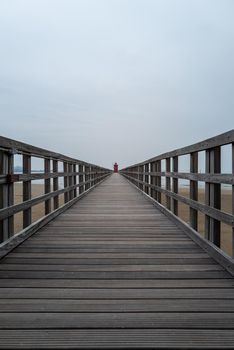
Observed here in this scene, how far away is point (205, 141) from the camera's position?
3.85 m

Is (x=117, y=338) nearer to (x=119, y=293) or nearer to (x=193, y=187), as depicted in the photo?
(x=119, y=293)

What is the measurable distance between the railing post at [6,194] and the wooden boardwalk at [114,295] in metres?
0.22

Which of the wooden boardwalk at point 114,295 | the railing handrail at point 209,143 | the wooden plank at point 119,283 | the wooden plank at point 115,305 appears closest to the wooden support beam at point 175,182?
the railing handrail at point 209,143

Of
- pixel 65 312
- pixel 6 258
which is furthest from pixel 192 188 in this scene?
pixel 65 312

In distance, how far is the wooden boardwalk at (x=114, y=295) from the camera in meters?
1.99

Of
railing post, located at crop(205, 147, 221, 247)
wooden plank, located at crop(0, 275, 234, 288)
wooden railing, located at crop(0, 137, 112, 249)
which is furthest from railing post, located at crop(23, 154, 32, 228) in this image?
railing post, located at crop(205, 147, 221, 247)

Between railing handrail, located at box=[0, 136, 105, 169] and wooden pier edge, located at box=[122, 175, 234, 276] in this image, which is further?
railing handrail, located at box=[0, 136, 105, 169]

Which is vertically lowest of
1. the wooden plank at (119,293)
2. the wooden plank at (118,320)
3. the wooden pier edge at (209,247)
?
the wooden plank at (118,320)

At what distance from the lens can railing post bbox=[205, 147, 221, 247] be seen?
3.62 m

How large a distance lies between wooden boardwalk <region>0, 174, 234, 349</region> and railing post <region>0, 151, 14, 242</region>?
222 mm

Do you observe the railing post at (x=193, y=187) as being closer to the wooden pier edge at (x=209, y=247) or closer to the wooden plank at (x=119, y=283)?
the wooden pier edge at (x=209, y=247)

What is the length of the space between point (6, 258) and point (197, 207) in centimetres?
211

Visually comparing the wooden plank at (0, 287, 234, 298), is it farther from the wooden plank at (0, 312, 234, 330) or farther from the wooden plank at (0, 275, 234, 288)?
the wooden plank at (0, 312, 234, 330)

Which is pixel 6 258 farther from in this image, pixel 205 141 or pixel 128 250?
pixel 205 141
